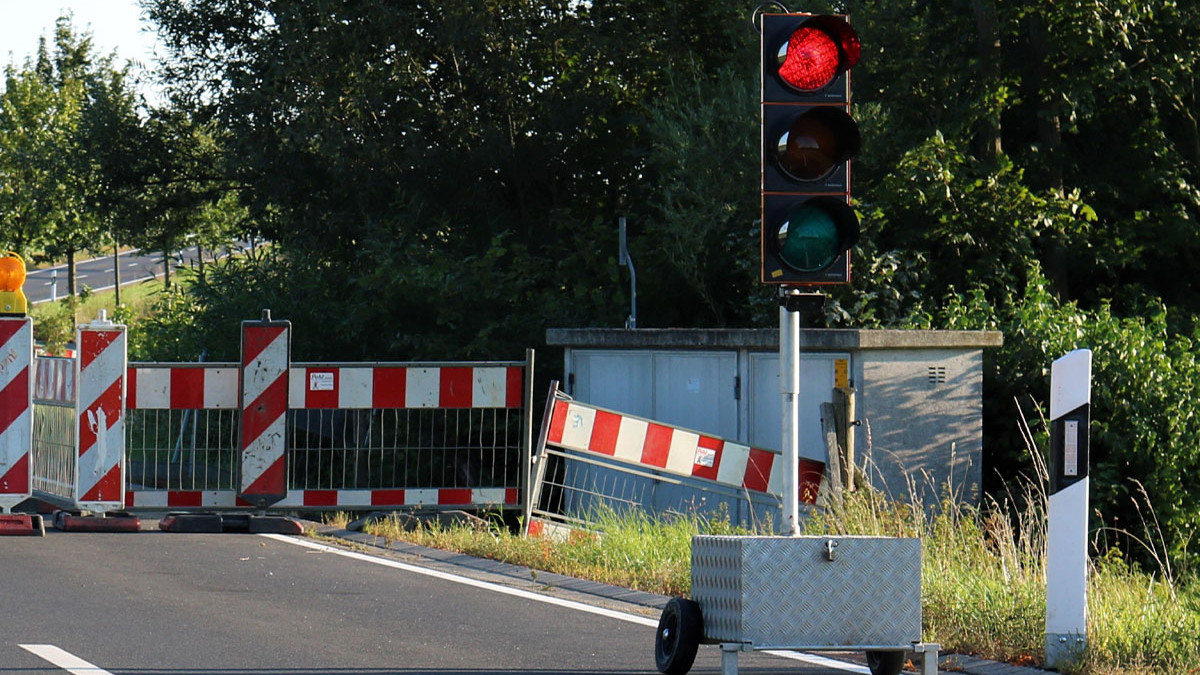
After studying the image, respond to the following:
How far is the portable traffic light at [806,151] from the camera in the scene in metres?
6.46

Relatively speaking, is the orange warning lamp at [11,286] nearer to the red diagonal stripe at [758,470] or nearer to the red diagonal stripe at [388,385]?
the red diagonal stripe at [388,385]

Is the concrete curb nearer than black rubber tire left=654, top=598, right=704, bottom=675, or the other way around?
black rubber tire left=654, top=598, right=704, bottom=675

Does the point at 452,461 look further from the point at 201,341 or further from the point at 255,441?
the point at 201,341

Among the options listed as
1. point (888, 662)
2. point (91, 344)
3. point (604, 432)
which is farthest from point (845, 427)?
point (91, 344)

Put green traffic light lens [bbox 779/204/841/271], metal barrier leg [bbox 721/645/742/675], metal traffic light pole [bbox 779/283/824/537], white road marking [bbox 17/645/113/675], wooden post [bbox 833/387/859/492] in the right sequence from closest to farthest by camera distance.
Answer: metal barrier leg [bbox 721/645/742/675] → green traffic light lens [bbox 779/204/841/271] → metal traffic light pole [bbox 779/283/824/537] → white road marking [bbox 17/645/113/675] → wooden post [bbox 833/387/859/492]

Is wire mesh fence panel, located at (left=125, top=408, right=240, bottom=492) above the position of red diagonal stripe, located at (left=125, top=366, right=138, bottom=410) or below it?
below

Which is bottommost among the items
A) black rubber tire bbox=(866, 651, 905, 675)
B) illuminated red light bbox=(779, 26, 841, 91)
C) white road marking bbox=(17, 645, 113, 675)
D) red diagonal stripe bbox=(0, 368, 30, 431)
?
white road marking bbox=(17, 645, 113, 675)

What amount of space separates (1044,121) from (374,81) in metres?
8.80

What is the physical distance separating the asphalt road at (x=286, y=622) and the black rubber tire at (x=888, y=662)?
0.45 metres

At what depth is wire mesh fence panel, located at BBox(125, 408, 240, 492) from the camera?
12.8 metres

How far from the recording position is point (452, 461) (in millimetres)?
13188

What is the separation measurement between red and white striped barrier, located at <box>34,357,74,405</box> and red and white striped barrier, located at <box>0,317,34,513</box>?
0.30 meters

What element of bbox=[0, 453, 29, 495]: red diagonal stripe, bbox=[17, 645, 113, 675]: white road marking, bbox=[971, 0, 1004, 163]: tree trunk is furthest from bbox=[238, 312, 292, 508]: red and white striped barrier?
bbox=[971, 0, 1004, 163]: tree trunk

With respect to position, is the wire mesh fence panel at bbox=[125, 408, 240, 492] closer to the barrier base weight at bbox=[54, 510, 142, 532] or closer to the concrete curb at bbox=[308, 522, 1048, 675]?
the barrier base weight at bbox=[54, 510, 142, 532]
